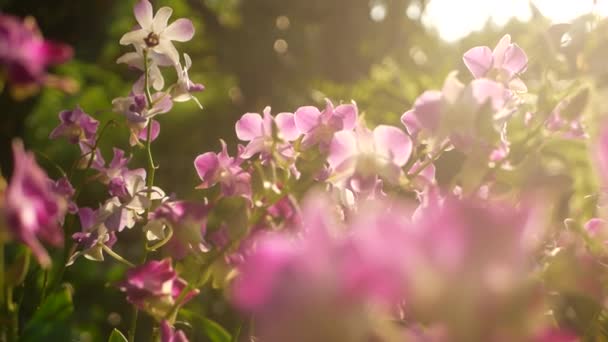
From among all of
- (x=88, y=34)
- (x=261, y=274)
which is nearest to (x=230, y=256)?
(x=261, y=274)

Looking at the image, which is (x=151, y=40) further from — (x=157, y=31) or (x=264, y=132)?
(x=264, y=132)

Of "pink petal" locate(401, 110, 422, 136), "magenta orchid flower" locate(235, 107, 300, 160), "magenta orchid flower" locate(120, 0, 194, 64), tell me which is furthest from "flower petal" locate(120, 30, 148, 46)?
"pink petal" locate(401, 110, 422, 136)

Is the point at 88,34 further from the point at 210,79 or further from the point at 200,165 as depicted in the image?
the point at 200,165

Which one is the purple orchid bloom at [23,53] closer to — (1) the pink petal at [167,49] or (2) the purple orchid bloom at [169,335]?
(2) the purple orchid bloom at [169,335]

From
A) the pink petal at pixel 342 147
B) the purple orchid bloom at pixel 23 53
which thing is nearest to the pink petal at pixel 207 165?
the pink petal at pixel 342 147

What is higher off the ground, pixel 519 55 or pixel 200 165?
pixel 519 55

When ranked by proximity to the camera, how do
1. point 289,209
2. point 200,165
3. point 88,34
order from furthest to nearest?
point 88,34 < point 200,165 < point 289,209
